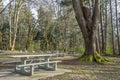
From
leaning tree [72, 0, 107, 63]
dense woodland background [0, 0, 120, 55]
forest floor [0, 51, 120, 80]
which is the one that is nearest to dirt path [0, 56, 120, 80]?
forest floor [0, 51, 120, 80]

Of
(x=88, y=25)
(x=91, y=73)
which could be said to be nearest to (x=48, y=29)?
(x=88, y=25)

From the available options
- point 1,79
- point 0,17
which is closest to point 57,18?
point 0,17

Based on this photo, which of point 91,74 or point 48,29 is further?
point 48,29

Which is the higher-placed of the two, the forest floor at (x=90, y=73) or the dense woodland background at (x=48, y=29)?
the dense woodland background at (x=48, y=29)

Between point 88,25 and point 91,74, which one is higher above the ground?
point 88,25

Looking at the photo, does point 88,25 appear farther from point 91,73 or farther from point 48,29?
point 48,29

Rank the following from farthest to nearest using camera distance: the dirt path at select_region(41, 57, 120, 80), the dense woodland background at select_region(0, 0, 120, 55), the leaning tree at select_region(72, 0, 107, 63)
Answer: the dense woodland background at select_region(0, 0, 120, 55) → the leaning tree at select_region(72, 0, 107, 63) → the dirt path at select_region(41, 57, 120, 80)

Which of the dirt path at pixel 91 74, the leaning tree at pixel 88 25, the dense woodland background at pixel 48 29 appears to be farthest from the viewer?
the dense woodland background at pixel 48 29

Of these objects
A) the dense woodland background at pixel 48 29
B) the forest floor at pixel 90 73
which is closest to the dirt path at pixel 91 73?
the forest floor at pixel 90 73

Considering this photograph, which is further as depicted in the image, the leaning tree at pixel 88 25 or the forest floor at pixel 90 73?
the leaning tree at pixel 88 25

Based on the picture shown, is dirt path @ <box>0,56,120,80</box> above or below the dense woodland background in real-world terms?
below

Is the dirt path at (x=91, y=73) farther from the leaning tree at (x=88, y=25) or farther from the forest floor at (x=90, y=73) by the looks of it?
the leaning tree at (x=88, y=25)

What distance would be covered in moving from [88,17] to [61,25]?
90.9 feet

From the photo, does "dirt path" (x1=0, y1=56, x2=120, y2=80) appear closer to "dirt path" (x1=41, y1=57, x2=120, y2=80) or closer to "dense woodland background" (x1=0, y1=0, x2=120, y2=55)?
"dirt path" (x1=41, y1=57, x2=120, y2=80)
